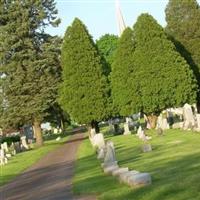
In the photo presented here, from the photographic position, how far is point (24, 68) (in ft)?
183

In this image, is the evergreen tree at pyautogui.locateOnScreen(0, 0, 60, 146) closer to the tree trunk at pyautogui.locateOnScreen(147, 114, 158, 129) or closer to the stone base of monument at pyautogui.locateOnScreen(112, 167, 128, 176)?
the tree trunk at pyautogui.locateOnScreen(147, 114, 158, 129)

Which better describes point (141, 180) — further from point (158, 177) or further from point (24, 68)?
point (24, 68)

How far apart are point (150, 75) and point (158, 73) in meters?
0.67

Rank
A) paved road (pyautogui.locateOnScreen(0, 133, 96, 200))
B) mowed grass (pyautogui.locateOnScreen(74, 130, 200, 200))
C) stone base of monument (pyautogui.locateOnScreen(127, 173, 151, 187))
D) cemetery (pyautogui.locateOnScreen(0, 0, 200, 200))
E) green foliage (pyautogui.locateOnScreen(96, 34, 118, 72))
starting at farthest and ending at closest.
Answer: green foliage (pyautogui.locateOnScreen(96, 34, 118, 72)) → cemetery (pyautogui.locateOnScreen(0, 0, 200, 200)) → paved road (pyautogui.locateOnScreen(0, 133, 96, 200)) → stone base of monument (pyautogui.locateOnScreen(127, 173, 151, 187)) → mowed grass (pyautogui.locateOnScreen(74, 130, 200, 200))

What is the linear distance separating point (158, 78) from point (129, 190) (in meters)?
34.4

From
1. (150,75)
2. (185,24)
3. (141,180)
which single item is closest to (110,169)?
(141,180)

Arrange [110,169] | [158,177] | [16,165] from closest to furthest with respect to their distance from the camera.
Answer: [158,177] < [110,169] < [16,165]

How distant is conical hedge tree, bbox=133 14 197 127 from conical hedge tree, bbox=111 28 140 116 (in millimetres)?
511

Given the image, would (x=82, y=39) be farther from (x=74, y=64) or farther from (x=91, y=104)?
(x=91, y=104)

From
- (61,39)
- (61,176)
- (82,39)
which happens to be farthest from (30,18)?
(61,176)

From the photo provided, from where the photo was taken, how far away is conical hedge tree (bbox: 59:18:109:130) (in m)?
48.2

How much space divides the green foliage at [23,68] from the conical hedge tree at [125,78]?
7937 mm

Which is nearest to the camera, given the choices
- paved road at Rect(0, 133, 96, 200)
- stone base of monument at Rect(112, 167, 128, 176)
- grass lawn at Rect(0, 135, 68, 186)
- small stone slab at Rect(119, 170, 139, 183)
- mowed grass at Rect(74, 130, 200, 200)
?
mowed grass at Rect(74, 130, 200, 200)

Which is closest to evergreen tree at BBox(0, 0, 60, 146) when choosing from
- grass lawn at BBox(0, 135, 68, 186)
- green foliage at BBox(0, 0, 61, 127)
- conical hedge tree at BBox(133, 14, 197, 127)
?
green foliage at BBox(0, 0, 61, 127)
